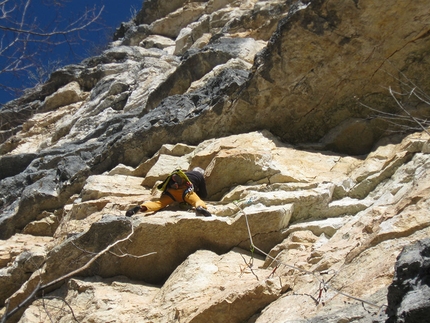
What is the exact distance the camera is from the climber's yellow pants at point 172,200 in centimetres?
675

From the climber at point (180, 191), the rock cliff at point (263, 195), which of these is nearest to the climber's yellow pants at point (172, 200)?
the climber at point (180, 191)

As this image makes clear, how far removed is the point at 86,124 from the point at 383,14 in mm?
8558

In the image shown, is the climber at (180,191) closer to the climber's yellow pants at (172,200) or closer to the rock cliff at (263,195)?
the climber's yellow pants at (172,200)

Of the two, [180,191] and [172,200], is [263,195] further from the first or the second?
[172,200]

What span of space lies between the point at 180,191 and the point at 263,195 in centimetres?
123

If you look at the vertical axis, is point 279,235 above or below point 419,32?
below

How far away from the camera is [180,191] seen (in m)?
7.01

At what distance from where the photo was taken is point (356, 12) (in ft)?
25.1

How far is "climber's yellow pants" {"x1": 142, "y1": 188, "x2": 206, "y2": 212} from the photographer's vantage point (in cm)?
675

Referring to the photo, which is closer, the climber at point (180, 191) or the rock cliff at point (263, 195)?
the rock cliff at point (263, 195)

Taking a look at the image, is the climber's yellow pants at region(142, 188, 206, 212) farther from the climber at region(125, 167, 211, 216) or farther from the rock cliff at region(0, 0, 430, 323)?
the rock cliff at region(0, 0, 430, 323)

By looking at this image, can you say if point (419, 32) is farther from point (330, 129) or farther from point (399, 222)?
point (399, 222)

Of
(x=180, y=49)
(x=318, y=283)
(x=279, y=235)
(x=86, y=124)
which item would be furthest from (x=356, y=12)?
(x=180, y=49)

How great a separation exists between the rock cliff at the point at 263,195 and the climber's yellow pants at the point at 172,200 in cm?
12
